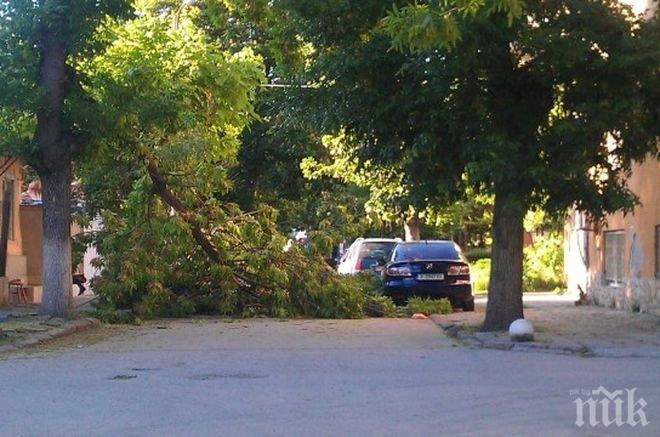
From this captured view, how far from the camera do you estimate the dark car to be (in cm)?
2100

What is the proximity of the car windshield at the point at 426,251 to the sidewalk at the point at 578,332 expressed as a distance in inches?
57.6

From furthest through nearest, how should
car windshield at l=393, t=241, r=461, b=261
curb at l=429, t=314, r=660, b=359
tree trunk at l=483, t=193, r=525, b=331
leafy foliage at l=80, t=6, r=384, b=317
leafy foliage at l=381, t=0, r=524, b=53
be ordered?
car windshield at l=393, t=241, r=461, b=261 → leafy foliage at l=80, t=6, r=384, b=317 → tree trunk at l=483, t=193, r=525, b=331 → curb at l=429, t=314, r=660, b=359 → leafy foliage at l=381, t=0, r=524, b=53

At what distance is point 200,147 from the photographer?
19.3 metres

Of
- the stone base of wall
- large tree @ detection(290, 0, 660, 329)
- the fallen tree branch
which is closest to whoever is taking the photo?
large tree @ detection(290, 0, 660, 329)

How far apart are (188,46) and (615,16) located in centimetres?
995

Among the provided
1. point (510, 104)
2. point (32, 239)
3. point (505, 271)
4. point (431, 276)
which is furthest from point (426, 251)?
point (32, 239)

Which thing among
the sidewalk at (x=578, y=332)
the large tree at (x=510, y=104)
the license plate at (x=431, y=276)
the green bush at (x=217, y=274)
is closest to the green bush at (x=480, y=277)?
the license plate at (x=431, y=276)

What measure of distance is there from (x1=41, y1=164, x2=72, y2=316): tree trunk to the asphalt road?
1987 mm

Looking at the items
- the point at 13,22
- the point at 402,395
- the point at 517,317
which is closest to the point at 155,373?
the point at 402,395

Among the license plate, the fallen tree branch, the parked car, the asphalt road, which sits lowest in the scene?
the asphalt road

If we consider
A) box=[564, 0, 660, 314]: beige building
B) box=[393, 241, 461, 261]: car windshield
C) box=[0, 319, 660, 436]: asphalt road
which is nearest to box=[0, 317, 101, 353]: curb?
box=[0, 319, 660, 436]: asphalt road

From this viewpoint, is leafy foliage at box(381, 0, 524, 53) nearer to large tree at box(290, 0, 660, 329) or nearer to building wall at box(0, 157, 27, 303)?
large tree at box(290, 0, 660, 329)

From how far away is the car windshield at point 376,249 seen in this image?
25.6 metres

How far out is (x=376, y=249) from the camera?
85.6ft
